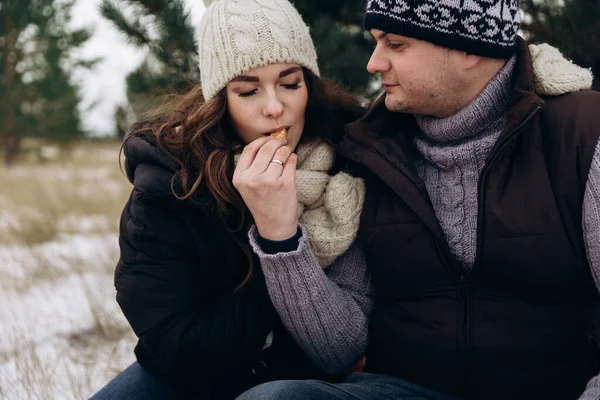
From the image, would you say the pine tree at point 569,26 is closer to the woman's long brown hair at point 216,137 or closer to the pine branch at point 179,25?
the woman's long brown hair at point 216,137

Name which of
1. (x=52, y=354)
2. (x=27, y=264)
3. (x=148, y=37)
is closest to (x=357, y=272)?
(x=148, y=37)

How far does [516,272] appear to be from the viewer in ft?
6.60

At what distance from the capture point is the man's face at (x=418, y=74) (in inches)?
84.9

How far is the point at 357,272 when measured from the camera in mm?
2367

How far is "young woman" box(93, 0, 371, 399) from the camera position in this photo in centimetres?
217

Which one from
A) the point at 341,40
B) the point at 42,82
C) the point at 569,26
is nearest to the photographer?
the point at 569,26

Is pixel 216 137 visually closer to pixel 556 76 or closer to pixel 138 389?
pixel 138 389

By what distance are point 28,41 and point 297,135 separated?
12228 millimetres

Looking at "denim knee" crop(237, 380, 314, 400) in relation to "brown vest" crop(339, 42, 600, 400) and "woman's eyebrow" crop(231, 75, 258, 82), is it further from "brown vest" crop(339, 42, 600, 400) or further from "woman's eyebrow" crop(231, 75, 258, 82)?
"woman's eyebrow" crop(231, 75, 258, 82)

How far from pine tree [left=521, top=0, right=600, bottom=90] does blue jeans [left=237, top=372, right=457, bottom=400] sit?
5.12 feet

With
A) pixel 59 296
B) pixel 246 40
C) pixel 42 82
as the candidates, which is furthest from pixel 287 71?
pixel 42 82

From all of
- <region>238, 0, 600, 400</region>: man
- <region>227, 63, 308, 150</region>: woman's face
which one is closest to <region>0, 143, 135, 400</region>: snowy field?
<region>227, 63, 308, 150</region>: woman's face

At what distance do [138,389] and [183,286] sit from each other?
1.56ft

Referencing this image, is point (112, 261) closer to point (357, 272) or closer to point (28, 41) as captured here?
point (357, 272)
